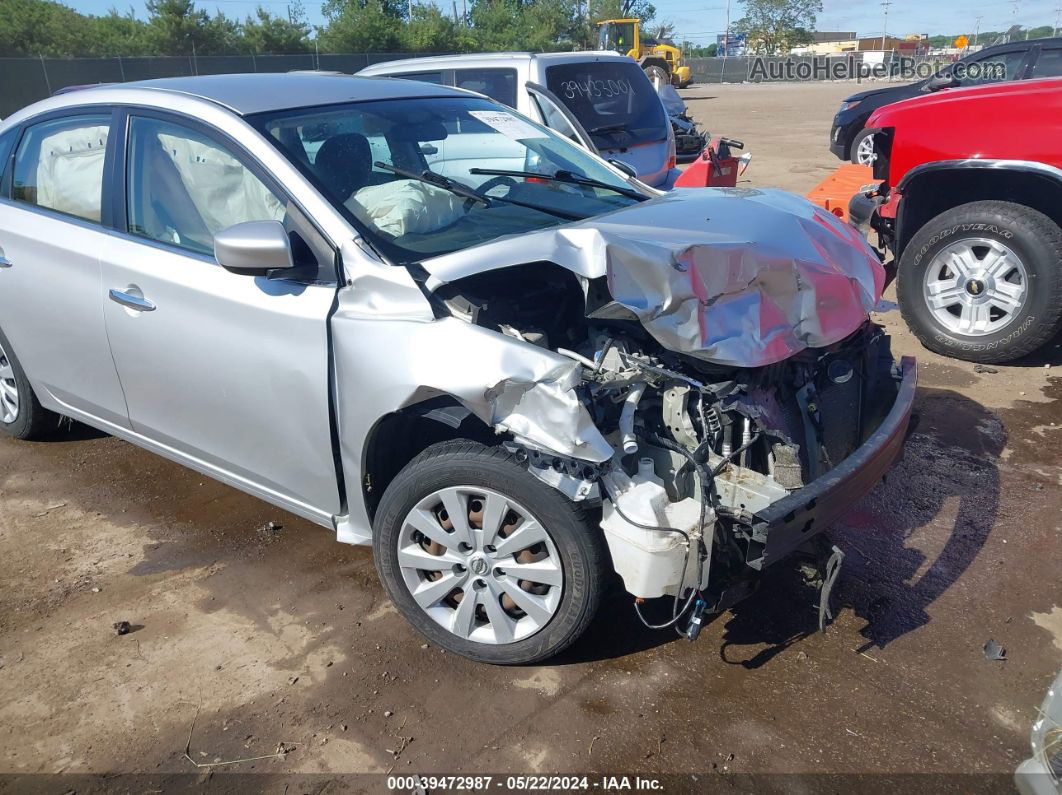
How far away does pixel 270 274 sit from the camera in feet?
9.66

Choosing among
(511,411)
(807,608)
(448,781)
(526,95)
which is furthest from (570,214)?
(526,95)

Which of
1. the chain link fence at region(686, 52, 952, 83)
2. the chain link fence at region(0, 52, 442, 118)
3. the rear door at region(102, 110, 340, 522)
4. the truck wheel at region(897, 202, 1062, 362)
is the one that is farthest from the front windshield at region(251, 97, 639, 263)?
the chain link fence at region(686, 52, 952, 83)

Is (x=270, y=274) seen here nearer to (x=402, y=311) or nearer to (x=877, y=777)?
(x=402, y=311)

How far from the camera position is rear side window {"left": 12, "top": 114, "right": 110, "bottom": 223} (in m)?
3.65

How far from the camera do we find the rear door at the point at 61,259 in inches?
142

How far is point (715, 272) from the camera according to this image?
273cm

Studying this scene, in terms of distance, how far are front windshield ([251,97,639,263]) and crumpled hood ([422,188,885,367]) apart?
1.09 ft

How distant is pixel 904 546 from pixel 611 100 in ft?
18.2

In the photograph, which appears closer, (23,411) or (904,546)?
(904,546)

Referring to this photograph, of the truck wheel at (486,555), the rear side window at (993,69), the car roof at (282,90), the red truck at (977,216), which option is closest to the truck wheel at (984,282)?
the red truck at (977,216)

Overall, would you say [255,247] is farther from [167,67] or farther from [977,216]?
[167,67]

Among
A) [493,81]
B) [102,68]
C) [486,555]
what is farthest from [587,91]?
[102,68]

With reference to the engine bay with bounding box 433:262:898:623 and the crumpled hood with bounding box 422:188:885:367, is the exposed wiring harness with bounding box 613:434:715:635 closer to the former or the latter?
the engine bay with bounding box 433:262:898:623

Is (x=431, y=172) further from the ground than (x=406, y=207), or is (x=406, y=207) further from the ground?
(x=431, y=172)
